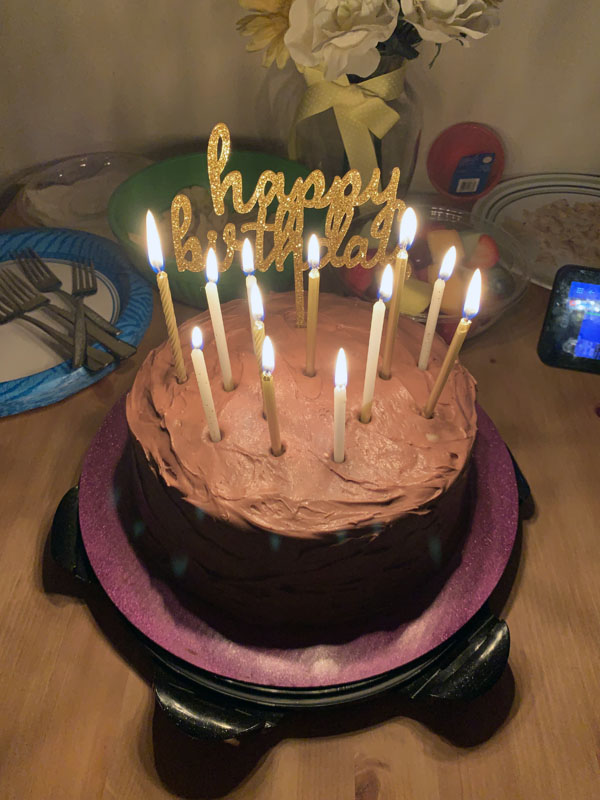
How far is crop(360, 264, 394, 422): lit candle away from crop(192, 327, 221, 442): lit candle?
8.3 inches

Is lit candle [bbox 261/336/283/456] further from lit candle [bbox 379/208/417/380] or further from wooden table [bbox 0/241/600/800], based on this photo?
wooden table [bbox 0/241/600/800]

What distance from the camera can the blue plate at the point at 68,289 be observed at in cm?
123

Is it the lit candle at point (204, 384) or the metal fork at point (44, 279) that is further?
the metal fork at point (44, 279)

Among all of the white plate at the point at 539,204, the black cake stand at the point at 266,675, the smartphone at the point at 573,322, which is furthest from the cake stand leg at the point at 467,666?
the white plate at the point at 539,204

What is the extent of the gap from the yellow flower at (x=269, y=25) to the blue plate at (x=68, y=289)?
573 millimetres

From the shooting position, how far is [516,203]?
154 cm

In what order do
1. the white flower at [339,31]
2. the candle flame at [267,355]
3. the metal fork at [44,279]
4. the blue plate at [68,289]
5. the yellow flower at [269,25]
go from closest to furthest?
1. the candle flame at [267,355]
2. the white flower at [339,31]
3. the yellow flower at [269,25]
4. the blue plate at [68,289]
5. the metal fork at [44,279]

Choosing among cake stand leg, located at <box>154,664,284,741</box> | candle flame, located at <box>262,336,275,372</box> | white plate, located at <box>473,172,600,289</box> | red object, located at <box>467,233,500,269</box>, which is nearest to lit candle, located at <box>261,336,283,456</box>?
candle flame, located at <box>262,336,275,372</box>

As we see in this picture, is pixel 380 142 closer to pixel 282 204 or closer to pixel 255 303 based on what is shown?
pixel 282 204

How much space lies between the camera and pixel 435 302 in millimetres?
870

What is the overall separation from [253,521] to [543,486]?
0.65m

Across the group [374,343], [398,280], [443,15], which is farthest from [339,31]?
[374,343]

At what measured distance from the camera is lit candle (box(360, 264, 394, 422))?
774 millimetres

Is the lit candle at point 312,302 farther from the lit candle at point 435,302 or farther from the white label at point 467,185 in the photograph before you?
the white label at point 467,185
